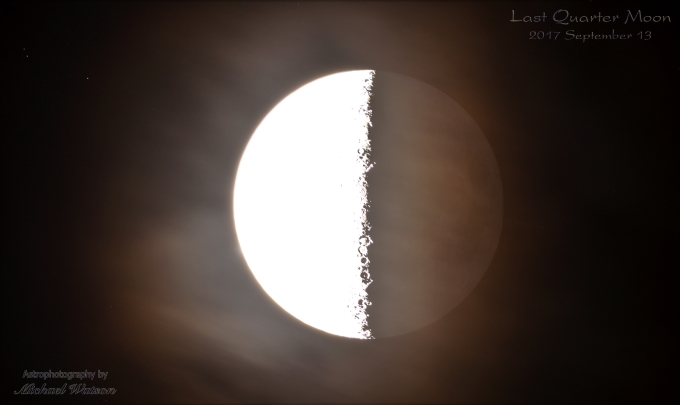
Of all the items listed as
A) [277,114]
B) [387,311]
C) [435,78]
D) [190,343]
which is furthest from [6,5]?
[387,311]

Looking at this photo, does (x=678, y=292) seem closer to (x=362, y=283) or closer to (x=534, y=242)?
(x=534, y=242)

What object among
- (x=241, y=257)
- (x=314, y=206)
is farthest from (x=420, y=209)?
A: (x=241, y=257)

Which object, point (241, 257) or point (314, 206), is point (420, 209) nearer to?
point (314, 206)
